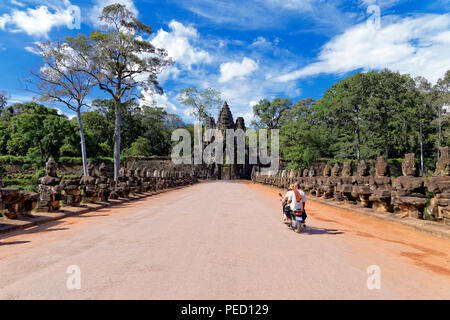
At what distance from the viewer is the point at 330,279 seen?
3463mm

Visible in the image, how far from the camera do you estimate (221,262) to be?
4.08 metres

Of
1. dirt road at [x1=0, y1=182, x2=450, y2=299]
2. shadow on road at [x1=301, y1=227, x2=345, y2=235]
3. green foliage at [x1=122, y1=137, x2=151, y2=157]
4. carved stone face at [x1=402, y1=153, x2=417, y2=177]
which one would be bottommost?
shadow on road at [x1=301, y1=227, x2=345, y2=235]

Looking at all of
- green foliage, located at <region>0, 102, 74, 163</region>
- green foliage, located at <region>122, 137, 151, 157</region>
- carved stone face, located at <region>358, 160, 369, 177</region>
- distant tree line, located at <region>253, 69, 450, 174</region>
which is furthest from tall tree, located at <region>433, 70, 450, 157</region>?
green foliage, located at <region>0, 102, 74, 163</region>

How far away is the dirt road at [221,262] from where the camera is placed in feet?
10.1

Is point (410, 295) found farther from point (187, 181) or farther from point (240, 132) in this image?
point (240, 132)

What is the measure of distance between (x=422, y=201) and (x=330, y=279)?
5.41 meters

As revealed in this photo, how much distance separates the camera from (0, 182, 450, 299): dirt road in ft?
10.1

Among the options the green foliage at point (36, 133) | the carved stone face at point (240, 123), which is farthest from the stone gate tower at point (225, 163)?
the green foliage at point (36, 133)

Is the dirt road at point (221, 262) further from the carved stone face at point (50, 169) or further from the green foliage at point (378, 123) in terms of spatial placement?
the green foliage at point (378, 123)

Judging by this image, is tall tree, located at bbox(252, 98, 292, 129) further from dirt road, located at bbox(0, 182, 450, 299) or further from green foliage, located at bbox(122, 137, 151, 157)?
dirt road, located at bbox(0, 182, 450, 299)

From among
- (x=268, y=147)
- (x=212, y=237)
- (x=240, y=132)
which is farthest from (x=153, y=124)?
(x=212, y=237)

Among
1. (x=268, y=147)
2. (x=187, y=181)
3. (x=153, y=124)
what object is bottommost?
(x=187, y=181)

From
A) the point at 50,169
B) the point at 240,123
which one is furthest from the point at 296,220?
the point at 240,123
